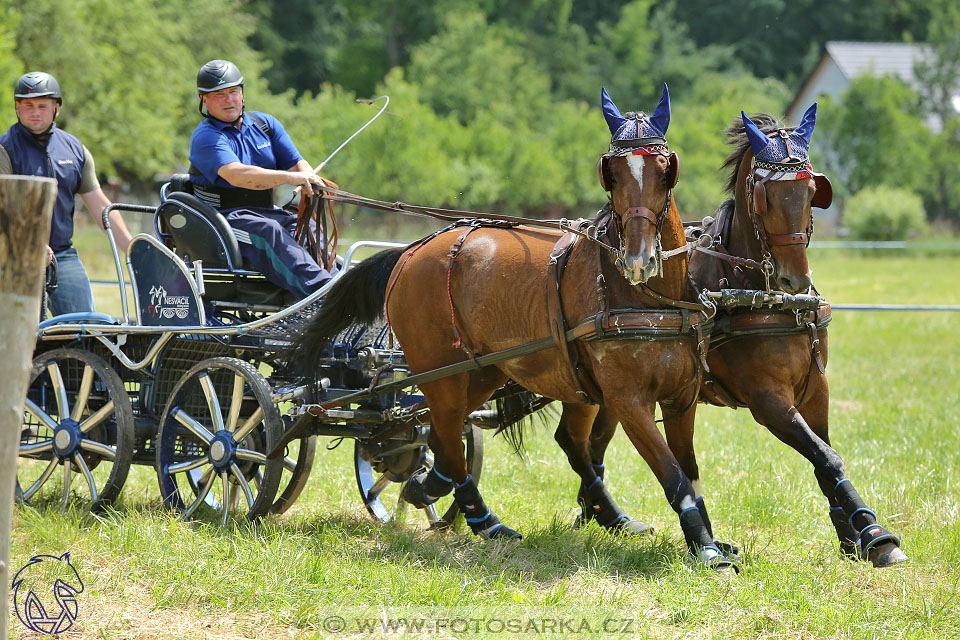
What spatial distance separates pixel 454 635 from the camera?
13.0ft

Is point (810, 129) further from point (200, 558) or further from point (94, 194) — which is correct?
point (94, 194)

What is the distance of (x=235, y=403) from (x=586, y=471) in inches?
78.2

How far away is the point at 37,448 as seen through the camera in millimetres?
6188

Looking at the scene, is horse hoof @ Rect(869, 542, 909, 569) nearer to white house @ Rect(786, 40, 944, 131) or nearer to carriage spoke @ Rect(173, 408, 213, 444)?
carriage spoke @ Rect(173, 408, 213, 444)

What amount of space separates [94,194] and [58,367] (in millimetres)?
1194

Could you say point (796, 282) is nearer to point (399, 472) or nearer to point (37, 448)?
point (399, 472)

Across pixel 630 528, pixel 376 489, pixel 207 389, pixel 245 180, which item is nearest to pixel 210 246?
pixel 245 180

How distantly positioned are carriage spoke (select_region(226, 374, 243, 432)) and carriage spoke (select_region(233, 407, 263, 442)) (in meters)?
0.06

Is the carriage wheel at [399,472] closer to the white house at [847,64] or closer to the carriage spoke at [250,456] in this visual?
the carriage spoke at [250,456]

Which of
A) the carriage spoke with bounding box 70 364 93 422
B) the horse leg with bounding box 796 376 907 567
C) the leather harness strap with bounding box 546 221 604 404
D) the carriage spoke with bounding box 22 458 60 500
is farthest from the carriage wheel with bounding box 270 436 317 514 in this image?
the horse leg with bounding box 796 376 907 567

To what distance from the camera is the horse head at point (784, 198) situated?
15.5 ft

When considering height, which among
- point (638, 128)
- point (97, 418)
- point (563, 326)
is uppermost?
point (638, 128)

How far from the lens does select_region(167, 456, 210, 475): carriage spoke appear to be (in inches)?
226

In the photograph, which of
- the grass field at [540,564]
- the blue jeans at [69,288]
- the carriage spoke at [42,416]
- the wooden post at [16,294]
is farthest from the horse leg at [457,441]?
the wooden post at [16,294]
